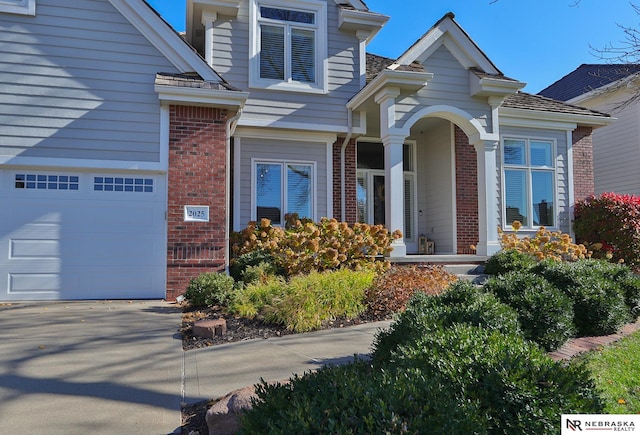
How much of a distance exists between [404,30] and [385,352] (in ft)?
38.1

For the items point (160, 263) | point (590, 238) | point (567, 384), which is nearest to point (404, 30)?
point (590, 238)

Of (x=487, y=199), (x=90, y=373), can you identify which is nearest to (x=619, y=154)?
(x=487, y=199)

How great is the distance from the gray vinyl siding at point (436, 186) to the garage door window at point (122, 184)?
7.25 m

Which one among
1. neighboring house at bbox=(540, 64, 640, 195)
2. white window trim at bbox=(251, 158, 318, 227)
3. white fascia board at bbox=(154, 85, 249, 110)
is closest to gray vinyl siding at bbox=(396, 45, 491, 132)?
white window trim at bbox=(251, 158, 318, 227)

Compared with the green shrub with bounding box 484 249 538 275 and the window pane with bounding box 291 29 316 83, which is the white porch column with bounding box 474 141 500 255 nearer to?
the green shrub with bounding box 484 249 538 275

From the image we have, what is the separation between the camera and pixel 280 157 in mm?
10859

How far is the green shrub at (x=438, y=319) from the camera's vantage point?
3.68 meters

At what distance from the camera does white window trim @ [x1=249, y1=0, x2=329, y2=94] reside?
10.7 meters

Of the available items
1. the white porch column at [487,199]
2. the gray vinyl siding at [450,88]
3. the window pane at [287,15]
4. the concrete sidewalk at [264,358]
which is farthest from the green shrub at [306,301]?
the window pane at [287,15]

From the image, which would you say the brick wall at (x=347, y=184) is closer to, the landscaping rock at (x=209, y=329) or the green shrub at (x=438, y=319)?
the landscaping rock at (x=209, y=329)

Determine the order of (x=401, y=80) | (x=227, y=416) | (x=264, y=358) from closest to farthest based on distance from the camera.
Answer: (x=227, y=416) < (x=264, y=358) < (x=401, y=80)

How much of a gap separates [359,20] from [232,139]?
14.1 feet

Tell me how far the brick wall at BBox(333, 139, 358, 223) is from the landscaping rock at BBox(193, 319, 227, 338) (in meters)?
5.93

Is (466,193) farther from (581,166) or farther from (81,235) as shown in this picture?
(81,235)
